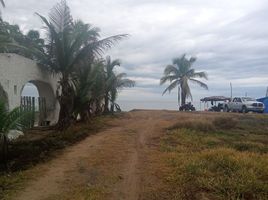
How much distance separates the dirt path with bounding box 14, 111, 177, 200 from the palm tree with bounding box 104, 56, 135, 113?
16.0m

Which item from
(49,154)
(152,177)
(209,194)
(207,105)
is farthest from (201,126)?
(207,105)

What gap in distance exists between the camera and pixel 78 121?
22.4 m

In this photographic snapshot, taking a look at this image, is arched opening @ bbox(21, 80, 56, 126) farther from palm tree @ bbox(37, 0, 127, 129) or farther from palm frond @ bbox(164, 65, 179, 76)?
palm frond @ bbox(164, 65, 179, 76)

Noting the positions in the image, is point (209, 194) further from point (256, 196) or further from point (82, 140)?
point (82, 140)

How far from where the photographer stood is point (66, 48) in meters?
17.8

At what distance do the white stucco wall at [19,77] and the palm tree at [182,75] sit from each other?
2702 cm

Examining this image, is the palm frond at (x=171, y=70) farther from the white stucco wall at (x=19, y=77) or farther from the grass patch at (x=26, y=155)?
the grass patch at (x=26, y=155)

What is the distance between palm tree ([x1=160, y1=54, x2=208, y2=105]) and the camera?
46.2 m

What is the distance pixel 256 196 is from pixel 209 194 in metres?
0.84

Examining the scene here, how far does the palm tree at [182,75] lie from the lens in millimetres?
46250

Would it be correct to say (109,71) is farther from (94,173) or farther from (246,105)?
(94,173)

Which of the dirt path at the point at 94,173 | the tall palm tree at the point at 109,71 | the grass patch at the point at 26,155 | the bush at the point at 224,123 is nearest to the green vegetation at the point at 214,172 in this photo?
the dirt path at the point at 94,173

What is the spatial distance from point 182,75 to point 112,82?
57.8ft

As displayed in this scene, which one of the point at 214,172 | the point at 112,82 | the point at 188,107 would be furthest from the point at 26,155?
the point at 188,107
